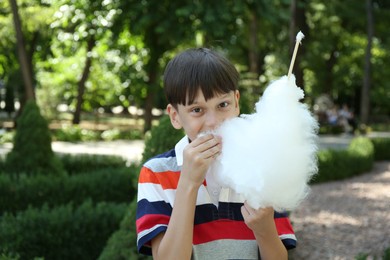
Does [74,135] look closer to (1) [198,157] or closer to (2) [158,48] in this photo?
(2) [158,48]

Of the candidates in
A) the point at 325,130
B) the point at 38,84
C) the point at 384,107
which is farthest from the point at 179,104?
the point at 384,107

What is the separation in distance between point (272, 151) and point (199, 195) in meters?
0.38

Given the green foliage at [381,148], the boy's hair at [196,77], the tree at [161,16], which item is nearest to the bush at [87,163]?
the tree at [161,16]

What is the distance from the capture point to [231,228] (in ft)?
5.99

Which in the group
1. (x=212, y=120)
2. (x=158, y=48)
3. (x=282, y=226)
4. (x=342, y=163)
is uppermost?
(x=158, y=48)

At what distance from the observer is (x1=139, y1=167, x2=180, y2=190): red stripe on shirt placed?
1.81m

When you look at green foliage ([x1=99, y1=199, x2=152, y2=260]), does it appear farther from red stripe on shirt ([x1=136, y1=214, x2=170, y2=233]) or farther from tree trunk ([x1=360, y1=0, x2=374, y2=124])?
tree trunk ([x1=360, y1=0, x2=374, y2=124])

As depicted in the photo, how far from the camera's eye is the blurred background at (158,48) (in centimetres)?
1041

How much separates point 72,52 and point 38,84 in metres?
15.8

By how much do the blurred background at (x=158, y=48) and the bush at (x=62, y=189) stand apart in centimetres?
245

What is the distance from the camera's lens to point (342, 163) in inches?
Answer: 498

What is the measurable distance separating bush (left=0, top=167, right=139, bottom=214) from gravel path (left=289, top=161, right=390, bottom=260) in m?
2.30

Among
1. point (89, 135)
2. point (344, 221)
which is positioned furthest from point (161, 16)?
point (89, 135)

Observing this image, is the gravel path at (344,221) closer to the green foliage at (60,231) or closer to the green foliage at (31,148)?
the green foliage at (60,231)
